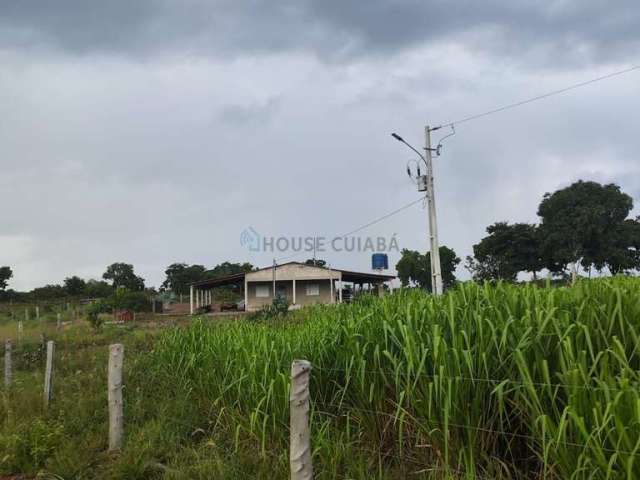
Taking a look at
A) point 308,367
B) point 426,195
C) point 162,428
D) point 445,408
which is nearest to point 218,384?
point 162,428

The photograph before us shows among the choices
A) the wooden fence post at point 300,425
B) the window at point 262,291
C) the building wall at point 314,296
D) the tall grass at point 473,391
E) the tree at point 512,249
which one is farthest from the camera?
the tree at point 512,249

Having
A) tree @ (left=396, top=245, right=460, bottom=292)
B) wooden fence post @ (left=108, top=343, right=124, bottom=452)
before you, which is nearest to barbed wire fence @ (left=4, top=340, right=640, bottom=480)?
wooden fence post @ (left=108, top=343, right=124, bottom=452)

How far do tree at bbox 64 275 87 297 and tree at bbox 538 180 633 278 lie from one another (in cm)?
4797

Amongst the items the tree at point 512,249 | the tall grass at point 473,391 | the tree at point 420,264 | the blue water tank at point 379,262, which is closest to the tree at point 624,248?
the tree at point 512,249

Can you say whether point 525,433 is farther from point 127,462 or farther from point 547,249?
point 547,249

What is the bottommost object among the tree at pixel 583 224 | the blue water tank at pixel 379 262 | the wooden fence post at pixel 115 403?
the wooden fence post at pixel 115 403

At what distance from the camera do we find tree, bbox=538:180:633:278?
40.0 m

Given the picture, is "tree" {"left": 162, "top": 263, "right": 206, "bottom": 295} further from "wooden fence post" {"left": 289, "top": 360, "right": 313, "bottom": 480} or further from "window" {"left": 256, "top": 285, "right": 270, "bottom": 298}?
"wooden fence post" {"left": 289, "top": 360, "right": 313, "bottom": 480}

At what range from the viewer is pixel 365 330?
4199 mm

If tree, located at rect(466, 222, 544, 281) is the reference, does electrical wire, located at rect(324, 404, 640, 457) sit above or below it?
below

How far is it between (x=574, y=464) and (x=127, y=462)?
3.27 metres

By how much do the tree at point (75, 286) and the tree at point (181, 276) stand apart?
1066 centimetres

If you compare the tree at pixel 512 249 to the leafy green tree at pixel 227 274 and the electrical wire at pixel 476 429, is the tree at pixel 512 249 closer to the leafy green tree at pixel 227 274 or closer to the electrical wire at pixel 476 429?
the leafy green tree at pixel 227 274

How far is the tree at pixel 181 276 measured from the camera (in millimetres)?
65375
